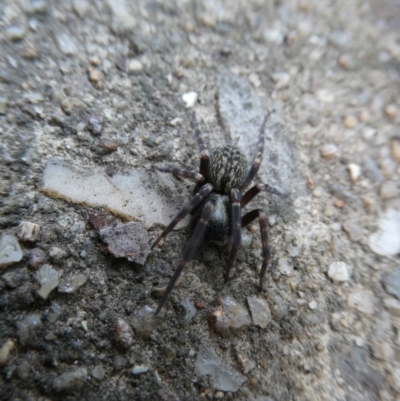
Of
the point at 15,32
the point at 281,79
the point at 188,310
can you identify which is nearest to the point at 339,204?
the point at 281,79

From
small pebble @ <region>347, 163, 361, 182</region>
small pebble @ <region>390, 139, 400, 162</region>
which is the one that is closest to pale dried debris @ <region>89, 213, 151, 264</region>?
small pebble @ <region>347, 163, 361, 182</region>

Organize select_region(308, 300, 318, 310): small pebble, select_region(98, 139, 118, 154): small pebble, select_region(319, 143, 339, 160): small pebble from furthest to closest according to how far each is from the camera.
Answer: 1. select_region(319, 143, 339, 160): small pebble
2. select_region(98, 139, 118, 154): small pebble
3. select_region(308, 300, 318, 310): small pebble

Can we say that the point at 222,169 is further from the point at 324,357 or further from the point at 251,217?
the point at 324,357

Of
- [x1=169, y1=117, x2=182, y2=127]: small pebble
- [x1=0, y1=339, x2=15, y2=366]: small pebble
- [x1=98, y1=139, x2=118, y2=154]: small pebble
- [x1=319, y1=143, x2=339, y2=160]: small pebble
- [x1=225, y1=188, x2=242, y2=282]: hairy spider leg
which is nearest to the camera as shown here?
[x1=0, y1=339, x2=15, y2=366]: small pebble

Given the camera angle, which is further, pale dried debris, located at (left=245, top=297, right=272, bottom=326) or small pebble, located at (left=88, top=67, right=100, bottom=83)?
small pebble, located at (left=88, top=67, right=100, bottom=83)

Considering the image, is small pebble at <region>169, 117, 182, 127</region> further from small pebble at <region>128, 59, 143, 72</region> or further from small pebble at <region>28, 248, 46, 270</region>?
small pebble at <region>28, 248, 46, 270</region>

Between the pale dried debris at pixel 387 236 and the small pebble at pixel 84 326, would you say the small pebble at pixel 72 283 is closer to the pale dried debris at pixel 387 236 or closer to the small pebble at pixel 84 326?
the small pebble at pixel 84 326

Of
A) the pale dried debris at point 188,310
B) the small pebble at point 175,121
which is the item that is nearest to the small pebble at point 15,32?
the small pebble at point 175,121
